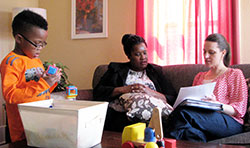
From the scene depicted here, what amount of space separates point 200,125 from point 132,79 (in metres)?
0.86

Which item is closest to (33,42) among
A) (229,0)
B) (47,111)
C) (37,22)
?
(37,22)

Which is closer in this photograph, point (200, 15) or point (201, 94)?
point (201, 94)

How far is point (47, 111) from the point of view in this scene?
938 millimetres

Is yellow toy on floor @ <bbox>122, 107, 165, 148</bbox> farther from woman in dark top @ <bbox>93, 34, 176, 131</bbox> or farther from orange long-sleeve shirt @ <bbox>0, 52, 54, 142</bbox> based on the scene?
woman in dark top @ <bbox>93, 34, 176, 131</bbox>

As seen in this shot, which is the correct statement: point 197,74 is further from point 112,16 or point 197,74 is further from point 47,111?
point 47,111

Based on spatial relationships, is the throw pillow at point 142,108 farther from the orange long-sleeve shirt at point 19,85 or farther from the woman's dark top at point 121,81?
the orange long-sleeve shirt at point 19,85

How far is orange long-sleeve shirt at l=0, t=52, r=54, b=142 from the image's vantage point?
1.28 m

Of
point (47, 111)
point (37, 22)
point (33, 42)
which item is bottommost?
point (47, 111)

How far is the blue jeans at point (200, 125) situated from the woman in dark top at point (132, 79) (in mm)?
511

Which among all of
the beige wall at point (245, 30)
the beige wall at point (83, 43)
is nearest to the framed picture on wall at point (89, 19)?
the beige wall at point (83, 43)

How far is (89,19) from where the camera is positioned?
3045 mm

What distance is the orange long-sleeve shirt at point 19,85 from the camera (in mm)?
1279

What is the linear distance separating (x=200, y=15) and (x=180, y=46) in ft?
1.14

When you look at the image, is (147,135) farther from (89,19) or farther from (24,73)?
(89,19)
